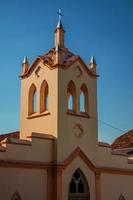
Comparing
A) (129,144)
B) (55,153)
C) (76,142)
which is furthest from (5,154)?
(129,144)

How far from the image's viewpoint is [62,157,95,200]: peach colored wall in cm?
2075

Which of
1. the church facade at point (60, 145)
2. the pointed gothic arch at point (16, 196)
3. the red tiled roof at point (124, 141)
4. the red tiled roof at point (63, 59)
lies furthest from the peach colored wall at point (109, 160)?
the red tiled roof at point (124, 141)

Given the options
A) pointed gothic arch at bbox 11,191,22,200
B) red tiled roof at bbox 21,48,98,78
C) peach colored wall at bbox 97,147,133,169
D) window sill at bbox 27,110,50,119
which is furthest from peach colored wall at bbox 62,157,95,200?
red tiled roof at bbox 21,48,98,78

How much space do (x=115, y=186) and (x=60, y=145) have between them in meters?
5.19

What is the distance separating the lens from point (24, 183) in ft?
63.1

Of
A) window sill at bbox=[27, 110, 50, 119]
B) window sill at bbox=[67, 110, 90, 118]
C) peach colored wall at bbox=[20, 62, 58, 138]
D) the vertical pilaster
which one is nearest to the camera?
peach colored wall at bbox=[20, 62, 58, 138]

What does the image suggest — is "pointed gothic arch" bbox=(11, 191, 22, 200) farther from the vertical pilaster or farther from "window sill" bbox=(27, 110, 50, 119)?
the vertical pilaster

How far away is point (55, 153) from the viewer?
819 inches

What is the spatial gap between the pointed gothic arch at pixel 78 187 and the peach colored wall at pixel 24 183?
181 centimetres

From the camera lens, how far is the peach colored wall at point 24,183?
18406 millimetres

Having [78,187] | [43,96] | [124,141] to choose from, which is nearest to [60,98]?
[43,96]

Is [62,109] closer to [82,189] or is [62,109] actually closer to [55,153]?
[55,153]

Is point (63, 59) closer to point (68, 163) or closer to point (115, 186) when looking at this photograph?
point (68, 163)

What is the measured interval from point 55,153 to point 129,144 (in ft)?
38.9
